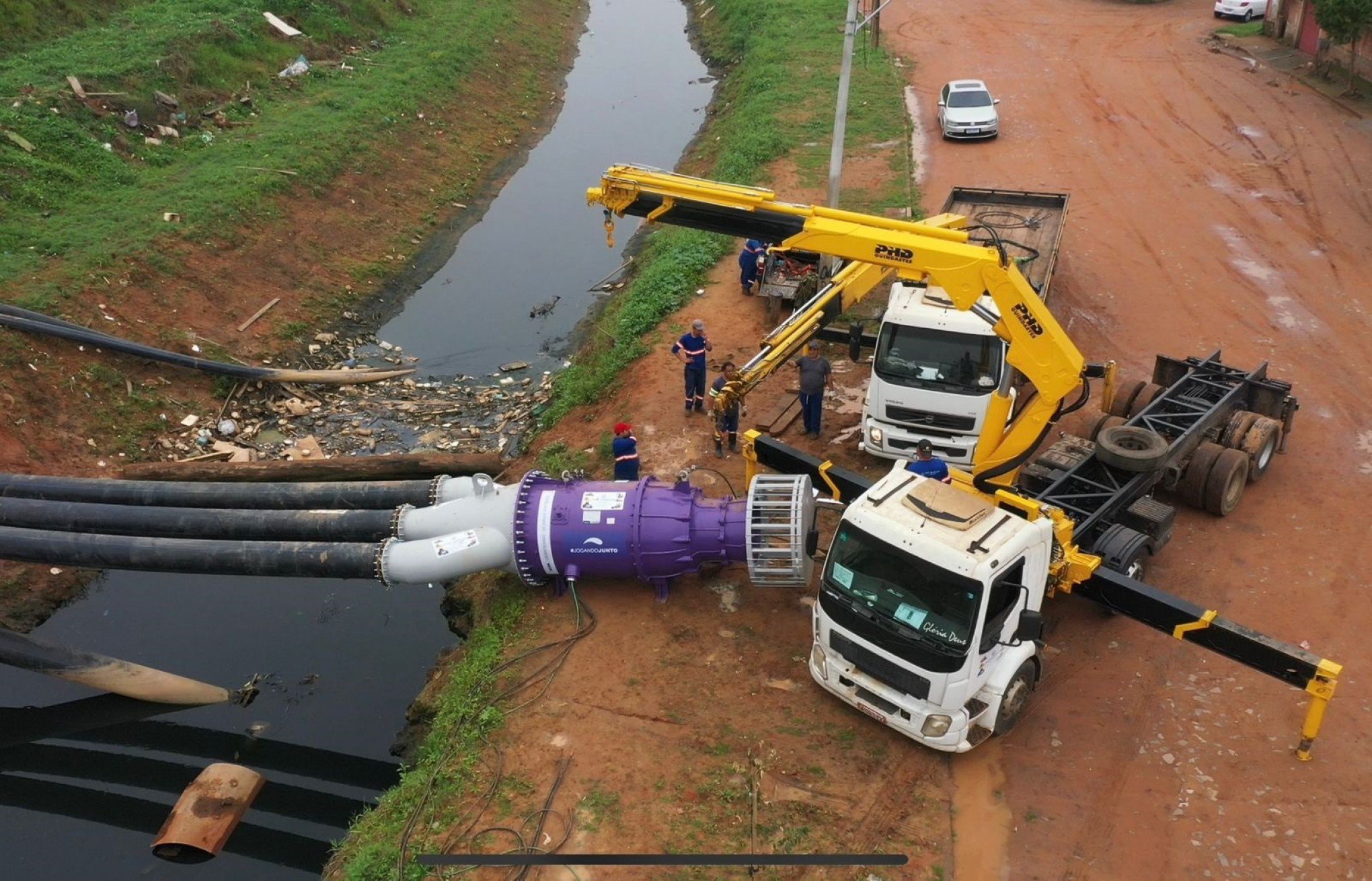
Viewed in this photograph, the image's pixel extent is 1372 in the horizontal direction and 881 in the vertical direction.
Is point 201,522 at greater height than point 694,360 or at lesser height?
greater

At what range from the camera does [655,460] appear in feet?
47.8

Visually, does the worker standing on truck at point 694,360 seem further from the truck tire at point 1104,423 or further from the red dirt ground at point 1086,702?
the truck tire at point 1104,423

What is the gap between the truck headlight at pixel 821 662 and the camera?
1011 centimetres

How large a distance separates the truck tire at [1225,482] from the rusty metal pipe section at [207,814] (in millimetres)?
12662

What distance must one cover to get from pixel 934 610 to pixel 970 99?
22855 millimetres

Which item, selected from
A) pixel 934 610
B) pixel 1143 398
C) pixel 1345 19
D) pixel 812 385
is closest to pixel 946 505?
pixel 934 610

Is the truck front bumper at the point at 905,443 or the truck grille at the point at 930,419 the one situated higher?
the truck grille at the point at 930,419

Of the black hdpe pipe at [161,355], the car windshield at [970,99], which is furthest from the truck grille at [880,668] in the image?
the car windshield at [970,99]

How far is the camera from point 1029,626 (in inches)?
367

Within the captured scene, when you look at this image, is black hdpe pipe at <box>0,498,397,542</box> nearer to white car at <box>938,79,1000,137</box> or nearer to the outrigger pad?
the outrigger pad

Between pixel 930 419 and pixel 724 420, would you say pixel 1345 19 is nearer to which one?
pixel 930 419

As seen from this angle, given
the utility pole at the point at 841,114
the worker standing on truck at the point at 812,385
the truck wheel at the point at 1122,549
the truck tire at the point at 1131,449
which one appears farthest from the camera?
the utility pole at the point at 841,114

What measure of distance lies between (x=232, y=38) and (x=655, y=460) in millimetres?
24280

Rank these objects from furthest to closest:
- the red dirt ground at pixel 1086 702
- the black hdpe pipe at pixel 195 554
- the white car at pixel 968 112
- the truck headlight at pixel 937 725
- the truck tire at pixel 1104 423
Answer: the white car at pixel 968 112
the truck tire at pixel 1104 423
the black hdpe pipe at pixel 195 554
the truck headlight at pixel 937 725
the red dirt ground at pixel 1086 702
